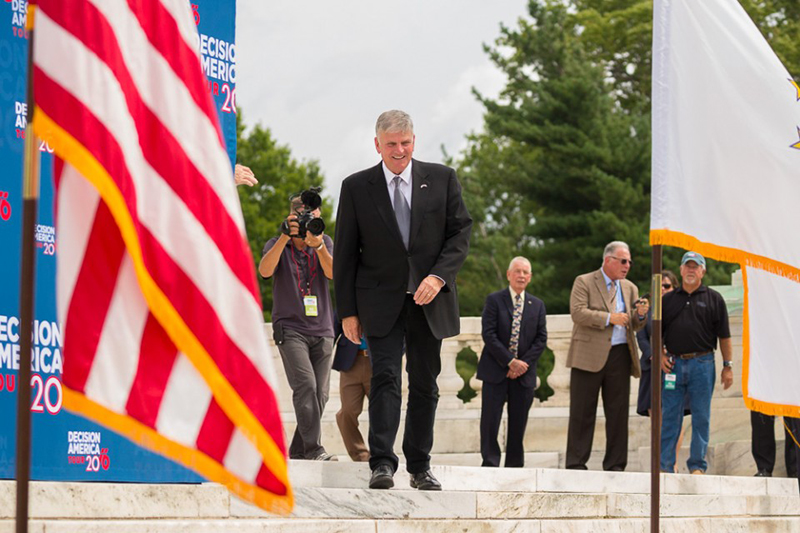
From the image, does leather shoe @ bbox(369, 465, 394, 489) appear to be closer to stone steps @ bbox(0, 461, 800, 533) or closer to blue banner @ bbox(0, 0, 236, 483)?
stone steps @ bbox(0, 461, 800, 533)

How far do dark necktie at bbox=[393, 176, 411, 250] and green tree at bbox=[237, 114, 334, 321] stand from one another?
37.1 metres

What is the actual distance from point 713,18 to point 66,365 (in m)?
4.08

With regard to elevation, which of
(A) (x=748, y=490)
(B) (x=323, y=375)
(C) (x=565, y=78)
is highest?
(C) (x=565, y=78)

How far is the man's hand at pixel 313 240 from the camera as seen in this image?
31.8ft

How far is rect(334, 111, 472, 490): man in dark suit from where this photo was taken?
7.88m

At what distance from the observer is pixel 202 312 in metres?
3.76

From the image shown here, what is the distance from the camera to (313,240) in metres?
9.73

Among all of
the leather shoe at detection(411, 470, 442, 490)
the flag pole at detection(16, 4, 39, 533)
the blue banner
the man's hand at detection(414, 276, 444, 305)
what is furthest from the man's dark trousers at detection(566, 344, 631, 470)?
the flag pole at detection(16, 4, 39, 533)

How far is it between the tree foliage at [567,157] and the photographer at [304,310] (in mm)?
23820

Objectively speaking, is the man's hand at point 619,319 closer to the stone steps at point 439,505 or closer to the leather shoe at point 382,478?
the stone steps at point 439,505

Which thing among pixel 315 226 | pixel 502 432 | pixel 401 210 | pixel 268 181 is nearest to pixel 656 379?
pixel 401 210

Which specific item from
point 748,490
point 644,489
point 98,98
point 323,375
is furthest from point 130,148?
point 748,490

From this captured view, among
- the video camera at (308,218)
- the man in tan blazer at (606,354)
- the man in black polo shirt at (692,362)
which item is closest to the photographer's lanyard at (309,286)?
the video camera at (308,218)

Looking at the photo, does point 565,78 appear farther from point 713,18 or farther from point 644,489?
point 713,18
